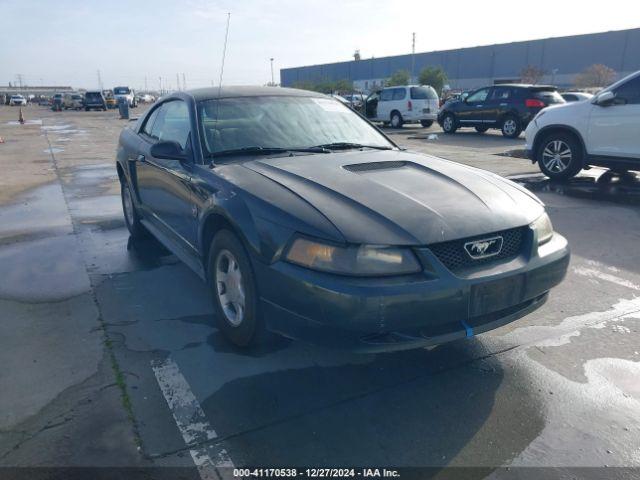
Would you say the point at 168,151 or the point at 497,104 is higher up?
the point at 168,151

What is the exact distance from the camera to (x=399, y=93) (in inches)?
840

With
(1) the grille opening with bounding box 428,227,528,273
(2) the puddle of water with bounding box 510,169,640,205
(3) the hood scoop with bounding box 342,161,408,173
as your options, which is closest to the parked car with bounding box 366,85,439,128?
(2) the puddle of water with bounding box 510,169,640,205

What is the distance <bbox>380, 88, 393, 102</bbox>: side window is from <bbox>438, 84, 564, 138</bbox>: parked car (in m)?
2.88

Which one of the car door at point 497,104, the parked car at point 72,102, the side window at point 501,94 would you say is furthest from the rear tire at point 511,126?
the parked car at point 72,102

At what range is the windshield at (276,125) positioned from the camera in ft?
12.2

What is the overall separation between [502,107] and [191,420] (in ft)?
56.0

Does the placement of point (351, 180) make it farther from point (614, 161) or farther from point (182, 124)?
point (614, 161)

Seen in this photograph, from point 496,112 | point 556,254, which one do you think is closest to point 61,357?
point 556,254

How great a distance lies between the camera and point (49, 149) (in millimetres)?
14930

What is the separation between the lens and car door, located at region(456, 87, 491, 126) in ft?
59.2

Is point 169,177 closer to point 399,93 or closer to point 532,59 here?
point 399,93

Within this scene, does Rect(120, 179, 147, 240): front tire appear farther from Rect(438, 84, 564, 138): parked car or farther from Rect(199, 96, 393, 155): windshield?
Rect(438, 84, 564, 138): parked car

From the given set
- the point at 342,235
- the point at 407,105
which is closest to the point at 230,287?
the point at 342,235

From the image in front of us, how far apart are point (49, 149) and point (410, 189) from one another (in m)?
14.8
